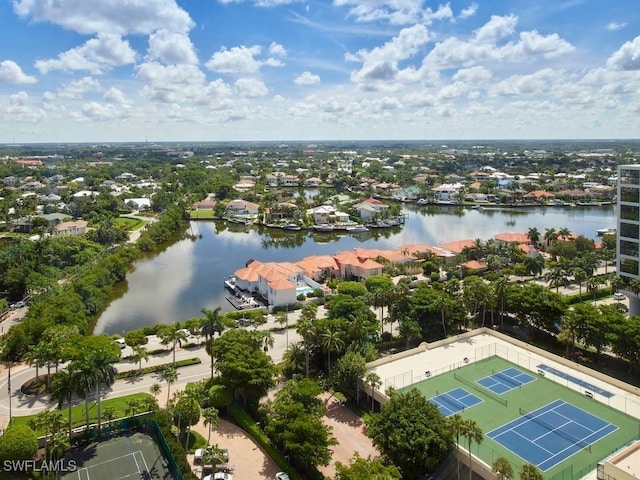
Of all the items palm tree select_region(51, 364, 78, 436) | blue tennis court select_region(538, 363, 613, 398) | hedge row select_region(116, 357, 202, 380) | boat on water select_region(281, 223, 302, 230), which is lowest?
hedge row select_region(116, 357, 202, 380)

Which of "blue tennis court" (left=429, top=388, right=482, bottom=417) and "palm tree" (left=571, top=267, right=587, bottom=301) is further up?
"palm tree" (left=571, top=267, right=587, bottom=301)

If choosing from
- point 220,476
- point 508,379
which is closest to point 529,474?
point 508,379

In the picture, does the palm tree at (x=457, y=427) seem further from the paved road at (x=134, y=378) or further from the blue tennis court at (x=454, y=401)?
the paved road at (x=134, y=378)

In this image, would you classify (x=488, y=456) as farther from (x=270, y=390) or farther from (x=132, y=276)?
(x=132, y=276)

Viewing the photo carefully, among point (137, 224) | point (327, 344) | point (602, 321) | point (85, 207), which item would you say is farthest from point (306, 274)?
point (85, 207)

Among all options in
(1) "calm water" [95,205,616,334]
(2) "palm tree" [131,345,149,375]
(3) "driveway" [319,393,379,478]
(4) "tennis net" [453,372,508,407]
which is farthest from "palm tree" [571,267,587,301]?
(2) "palm tree" [131,345,149,375]

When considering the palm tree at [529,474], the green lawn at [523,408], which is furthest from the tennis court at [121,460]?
the palm tree at [529,474]

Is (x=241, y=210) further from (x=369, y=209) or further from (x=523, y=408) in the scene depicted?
(x=523, y=408)

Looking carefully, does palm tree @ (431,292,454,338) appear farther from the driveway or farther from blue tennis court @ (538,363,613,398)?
the driveway
